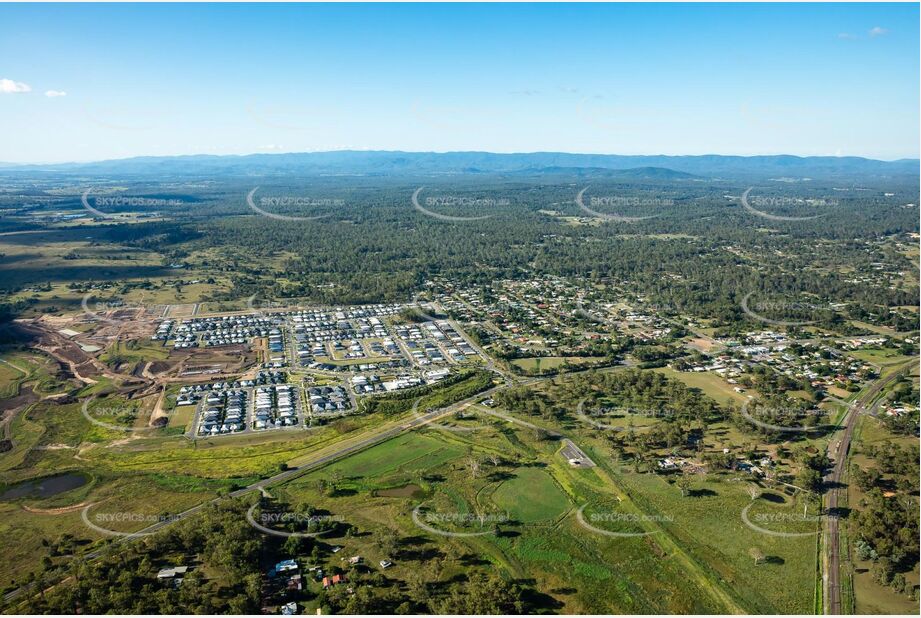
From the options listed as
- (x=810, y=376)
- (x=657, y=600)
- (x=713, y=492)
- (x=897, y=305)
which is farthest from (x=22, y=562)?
(x=897, y=305)

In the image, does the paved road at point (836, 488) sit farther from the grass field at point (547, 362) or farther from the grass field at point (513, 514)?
the grass field at point (547, 362)

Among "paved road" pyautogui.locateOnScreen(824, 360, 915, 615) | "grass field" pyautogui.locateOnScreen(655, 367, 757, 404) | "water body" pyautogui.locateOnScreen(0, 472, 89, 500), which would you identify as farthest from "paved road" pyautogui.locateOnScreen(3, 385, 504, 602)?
"paved road" pyautogui.locateOnScreen(824, 360, 915, 615)

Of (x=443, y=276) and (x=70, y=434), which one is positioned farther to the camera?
(x=443, y=276)

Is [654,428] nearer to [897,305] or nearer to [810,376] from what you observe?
[810,376]

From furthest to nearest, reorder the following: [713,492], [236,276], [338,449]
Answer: [236,276] < [338,449] < [713,492]

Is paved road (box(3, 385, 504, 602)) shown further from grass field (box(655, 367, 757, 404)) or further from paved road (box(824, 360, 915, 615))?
paved road (box(824, 360, 915, 615))
